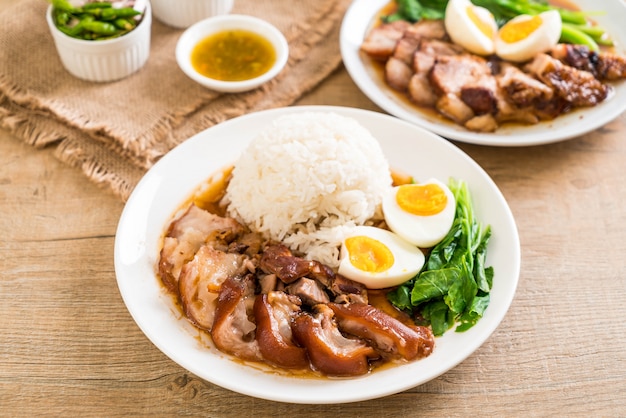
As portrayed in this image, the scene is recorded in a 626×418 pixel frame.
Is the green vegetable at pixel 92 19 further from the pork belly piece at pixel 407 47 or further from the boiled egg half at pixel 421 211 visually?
the boiled egg half at pixel 421 211

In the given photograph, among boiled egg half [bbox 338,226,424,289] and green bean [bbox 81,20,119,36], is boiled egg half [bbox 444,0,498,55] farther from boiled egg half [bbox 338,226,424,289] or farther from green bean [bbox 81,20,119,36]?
green bean [bbox 81,20,119,36]

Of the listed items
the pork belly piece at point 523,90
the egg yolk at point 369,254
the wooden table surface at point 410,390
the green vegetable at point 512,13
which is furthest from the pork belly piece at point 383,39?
the egg yolk at point 369,254

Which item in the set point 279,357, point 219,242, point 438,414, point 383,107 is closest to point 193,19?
point 383,107

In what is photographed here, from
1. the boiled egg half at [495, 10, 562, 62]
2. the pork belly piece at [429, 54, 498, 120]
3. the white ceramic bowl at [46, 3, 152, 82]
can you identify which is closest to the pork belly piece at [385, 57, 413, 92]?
the pork belly piece at [429, 54, 498, 120]

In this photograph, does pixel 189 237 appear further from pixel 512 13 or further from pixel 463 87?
pixel 512 13

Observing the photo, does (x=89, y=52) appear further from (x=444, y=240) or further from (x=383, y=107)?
(x=444, y=240)

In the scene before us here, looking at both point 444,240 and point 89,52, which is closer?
point 444,240
